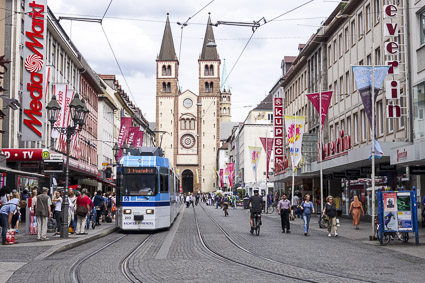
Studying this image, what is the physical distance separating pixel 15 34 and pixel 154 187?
1435 cm

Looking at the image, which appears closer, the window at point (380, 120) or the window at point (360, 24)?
the window at point (380, 120)

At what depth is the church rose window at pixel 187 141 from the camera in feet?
401

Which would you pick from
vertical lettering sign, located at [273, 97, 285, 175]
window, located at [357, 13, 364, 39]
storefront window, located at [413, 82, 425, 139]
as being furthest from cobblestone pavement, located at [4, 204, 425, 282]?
vertical lettering sign, located at [273, 97, 285, 175]

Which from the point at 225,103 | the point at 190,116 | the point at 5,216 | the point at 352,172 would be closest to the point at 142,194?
the point at 5,216

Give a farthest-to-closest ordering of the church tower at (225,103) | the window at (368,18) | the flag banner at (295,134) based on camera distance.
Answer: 1. the church tower at (225,103)
2. the flag banner at (295,134)
3. the window at (368,18)

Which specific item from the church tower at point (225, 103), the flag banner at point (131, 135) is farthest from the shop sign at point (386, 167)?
the church tower at point (225, 103)

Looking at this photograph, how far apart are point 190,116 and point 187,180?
14771mm

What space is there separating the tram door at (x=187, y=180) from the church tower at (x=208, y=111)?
285 cm

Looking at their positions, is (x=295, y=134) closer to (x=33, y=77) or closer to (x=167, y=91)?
(x=33, y=77)

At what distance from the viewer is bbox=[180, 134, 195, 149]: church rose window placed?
401 feet

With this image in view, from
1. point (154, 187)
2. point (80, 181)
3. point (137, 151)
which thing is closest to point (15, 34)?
point (137, 151)

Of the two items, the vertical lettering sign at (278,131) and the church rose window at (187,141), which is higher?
the church rose window at (187,141)

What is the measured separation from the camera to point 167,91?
121 metres

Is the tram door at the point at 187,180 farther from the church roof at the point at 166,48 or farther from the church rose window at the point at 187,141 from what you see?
the church roof at the point at 166,48
